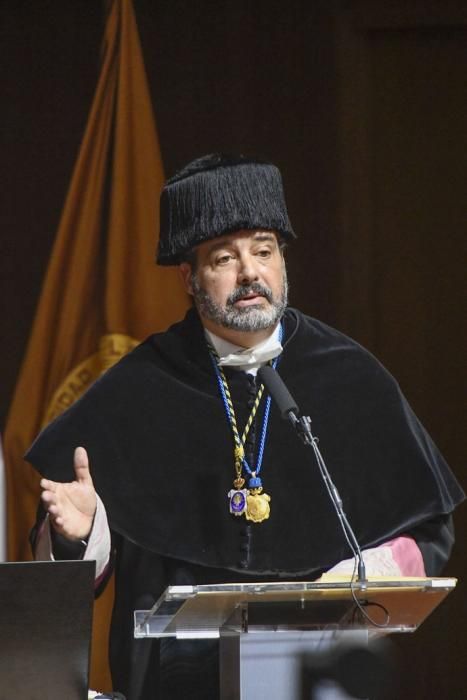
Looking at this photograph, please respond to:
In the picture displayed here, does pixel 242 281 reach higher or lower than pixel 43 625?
higher

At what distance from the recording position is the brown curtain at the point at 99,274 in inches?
199

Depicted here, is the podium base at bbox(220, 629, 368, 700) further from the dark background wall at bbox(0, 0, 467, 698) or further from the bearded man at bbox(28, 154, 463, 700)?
the dark background wall at bbox(0, 0, 467, 698)

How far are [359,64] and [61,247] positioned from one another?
54.8 inches

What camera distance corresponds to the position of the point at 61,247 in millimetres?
5098

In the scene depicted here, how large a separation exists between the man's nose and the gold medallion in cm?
57

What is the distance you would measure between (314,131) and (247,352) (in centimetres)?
187

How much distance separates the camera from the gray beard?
3.80 meters

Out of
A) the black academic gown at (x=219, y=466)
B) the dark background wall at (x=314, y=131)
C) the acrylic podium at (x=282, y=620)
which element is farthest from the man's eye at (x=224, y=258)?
the dark background wall at (x=314, y=131)

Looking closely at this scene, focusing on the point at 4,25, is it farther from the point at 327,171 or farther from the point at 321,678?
the point at 321,678

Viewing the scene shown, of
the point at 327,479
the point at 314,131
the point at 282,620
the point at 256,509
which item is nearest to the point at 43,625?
the point at 282,620

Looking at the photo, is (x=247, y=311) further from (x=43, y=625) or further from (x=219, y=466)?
(x=43, y=625)

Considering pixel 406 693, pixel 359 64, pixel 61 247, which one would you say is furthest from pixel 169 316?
pixel 406 693

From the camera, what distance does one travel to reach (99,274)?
5.16m

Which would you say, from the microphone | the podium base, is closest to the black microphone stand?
the microphone
